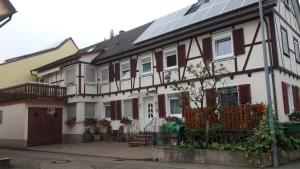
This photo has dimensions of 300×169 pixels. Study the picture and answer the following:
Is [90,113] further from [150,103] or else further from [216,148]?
[216,148]

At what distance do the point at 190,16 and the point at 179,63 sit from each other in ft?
10.1

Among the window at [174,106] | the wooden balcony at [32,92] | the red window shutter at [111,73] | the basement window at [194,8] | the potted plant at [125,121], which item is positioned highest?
the basement window at [194,8]

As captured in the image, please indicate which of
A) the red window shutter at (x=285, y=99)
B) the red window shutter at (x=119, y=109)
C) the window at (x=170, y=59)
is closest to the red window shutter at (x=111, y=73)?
the red window shutter at (x=119, y=109)

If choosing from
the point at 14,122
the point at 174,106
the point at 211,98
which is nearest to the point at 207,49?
the point at 174,106

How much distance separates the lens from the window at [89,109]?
2392 cm

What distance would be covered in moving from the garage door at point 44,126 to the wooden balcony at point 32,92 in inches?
35.1

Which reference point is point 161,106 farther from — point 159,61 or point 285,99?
point 285,99

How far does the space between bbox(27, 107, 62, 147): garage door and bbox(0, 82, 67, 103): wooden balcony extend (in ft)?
2.93

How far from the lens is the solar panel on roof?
17.2 m

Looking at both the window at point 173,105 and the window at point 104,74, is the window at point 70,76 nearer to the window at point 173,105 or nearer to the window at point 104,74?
the window at point 104,74

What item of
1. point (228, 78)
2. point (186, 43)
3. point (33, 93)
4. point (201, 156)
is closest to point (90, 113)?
point (33, 93)

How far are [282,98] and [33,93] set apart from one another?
629 inches

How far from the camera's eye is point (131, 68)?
22078 mm

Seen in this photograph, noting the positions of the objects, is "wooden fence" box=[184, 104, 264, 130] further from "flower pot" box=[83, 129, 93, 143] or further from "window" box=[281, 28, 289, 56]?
"flower pot" box=[83, 129, 93, 143]
